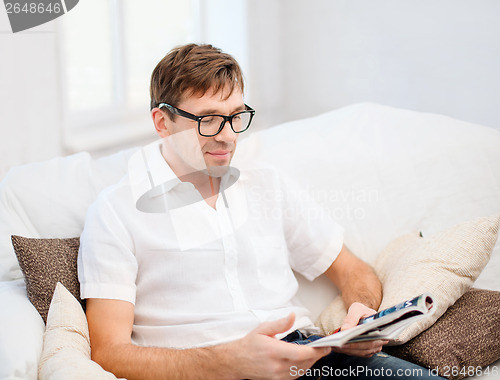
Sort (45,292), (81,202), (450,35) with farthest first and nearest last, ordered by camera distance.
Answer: (450,35), (81,202), (45,292)

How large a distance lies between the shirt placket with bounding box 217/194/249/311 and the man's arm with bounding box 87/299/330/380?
8.0 inches

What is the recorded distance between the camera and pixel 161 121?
4.74ft

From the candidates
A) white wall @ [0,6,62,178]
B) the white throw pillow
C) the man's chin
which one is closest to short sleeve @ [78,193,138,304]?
the white throw pillow

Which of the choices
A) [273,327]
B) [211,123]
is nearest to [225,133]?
[211,123]

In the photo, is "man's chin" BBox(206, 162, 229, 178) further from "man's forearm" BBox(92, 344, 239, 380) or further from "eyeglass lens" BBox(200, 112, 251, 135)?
"man's forearm" BBox(92, 344, 239, 380)

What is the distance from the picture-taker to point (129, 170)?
1.64 metres

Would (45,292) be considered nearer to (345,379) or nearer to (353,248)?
(345,379)

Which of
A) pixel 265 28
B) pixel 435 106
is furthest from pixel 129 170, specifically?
pixel 265 28

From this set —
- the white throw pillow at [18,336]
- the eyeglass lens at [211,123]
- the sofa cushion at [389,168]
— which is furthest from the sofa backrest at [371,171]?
the white throw pillow at [18,336]

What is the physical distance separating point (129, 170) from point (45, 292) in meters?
0.45

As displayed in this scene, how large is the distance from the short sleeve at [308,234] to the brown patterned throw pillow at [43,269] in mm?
548

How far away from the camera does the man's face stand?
138 cm

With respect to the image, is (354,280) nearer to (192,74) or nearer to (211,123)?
(211,123)

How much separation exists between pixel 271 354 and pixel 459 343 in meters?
0.48
